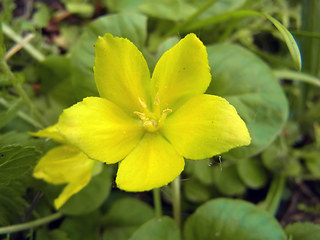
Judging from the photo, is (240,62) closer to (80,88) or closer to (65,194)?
(80,88)

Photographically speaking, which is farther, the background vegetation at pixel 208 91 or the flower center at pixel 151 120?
the background vegetation at pixel 208 91

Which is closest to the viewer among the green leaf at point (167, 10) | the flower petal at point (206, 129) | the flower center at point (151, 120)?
the flower petal at point (206, 129)

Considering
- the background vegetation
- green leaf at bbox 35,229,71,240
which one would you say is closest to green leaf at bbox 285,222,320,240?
the background vegetation

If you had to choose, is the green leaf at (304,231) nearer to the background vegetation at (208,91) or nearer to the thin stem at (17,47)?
the background vegetation at (208,91)

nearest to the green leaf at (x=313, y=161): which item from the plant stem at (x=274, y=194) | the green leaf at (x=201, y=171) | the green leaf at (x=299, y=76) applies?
the plant stem at (x=274, y=194)

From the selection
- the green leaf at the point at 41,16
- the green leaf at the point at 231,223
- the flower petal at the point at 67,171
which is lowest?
the green leaf at the point at 231,223

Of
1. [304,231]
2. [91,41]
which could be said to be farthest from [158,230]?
[91,41]

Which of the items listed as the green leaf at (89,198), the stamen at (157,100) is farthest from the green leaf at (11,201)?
the stamen at (157,100)

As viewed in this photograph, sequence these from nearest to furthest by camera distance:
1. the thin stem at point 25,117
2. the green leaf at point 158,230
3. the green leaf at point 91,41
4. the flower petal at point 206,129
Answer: the flower petal at point 206,129, the green leaf at point 158,230, the green leaf at point 91,41, the thin stem at point 25,117

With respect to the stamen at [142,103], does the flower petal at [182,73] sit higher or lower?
higher
